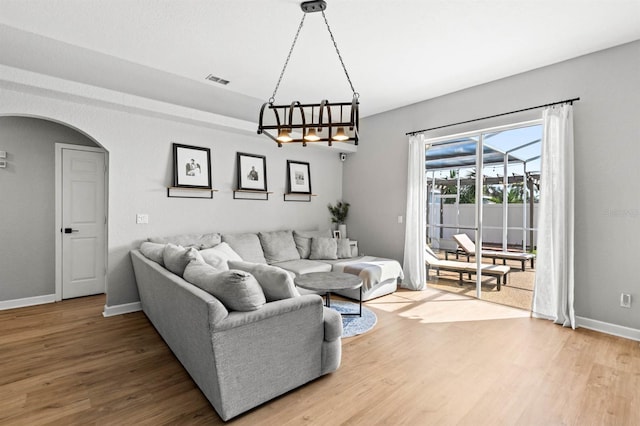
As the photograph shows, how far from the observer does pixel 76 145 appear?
4512 mm

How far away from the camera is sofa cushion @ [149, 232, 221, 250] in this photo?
404 cm

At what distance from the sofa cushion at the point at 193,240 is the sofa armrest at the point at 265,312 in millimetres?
2407

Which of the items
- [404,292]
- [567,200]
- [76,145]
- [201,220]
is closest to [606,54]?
[567,200]

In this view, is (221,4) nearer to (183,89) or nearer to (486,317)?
(183,89)

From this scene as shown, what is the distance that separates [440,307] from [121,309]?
13.3ft

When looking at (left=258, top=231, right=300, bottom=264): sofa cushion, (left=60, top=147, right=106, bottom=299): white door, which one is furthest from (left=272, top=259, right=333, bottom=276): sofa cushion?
(left=60, top=147, right=106, bottom=299): white door

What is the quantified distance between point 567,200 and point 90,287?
253 inches

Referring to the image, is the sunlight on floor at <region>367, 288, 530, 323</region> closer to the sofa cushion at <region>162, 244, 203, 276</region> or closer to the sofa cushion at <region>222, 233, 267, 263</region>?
the sofa cushion at <region>222, 233, 267, 263</region>

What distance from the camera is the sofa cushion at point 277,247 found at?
15.9ft

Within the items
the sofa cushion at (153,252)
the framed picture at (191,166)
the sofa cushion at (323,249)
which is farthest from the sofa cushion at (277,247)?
the sofa cushion at (153,252)

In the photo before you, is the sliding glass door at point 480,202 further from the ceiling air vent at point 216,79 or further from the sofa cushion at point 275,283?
the sofa cushion at point 275,283

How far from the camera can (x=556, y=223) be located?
139 inches

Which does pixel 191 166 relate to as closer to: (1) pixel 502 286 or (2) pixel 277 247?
(2) pixel 277 247

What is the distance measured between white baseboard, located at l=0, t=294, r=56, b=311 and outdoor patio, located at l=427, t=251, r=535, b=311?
5556 mm
